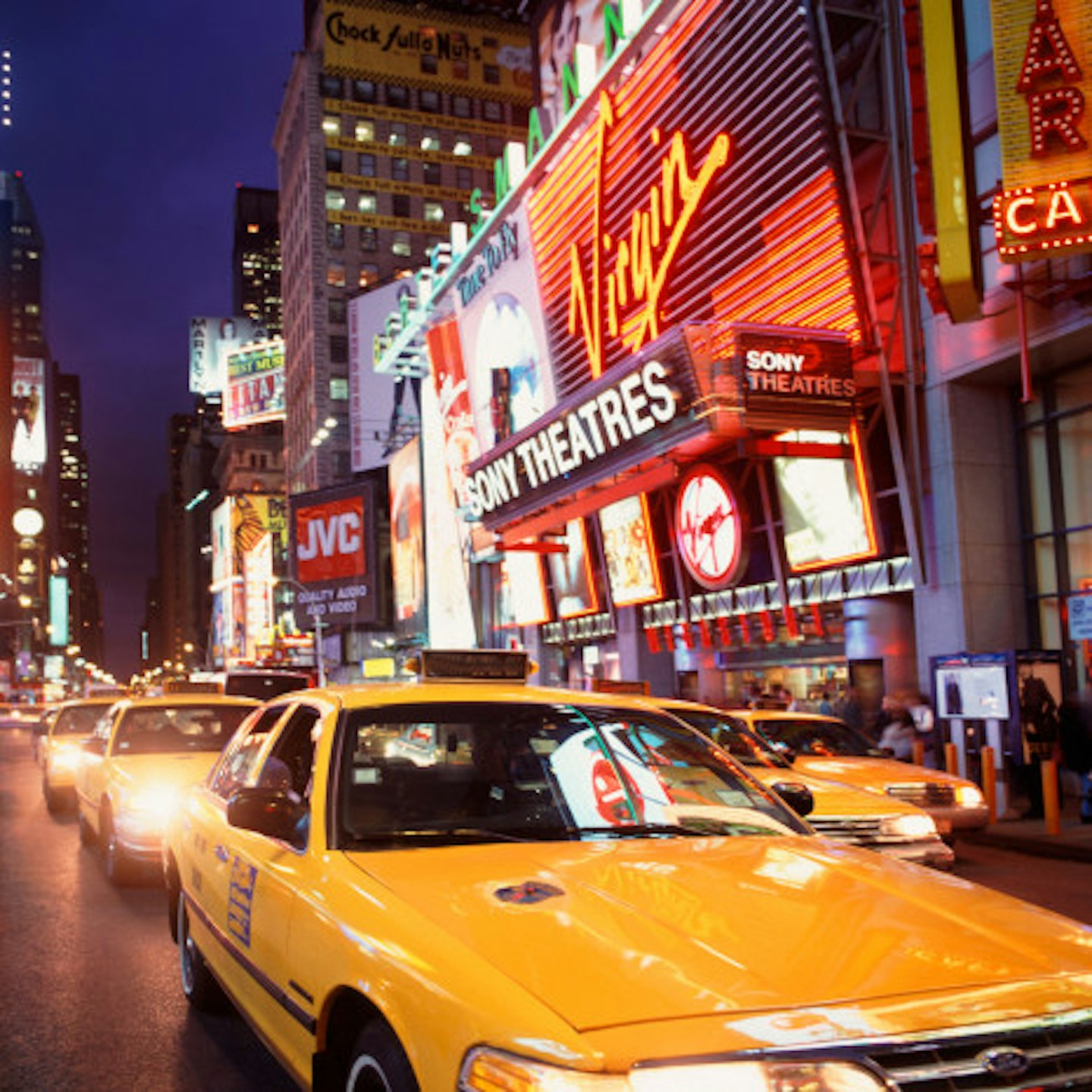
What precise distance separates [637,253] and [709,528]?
6568mm

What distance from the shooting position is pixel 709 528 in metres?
25.3

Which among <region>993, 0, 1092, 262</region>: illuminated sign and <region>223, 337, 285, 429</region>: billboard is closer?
<region>993, 0, 1092, 262</region>: illuminated sign

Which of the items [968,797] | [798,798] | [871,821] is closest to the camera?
[798,798]

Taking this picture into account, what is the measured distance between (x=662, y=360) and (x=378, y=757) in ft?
58.3

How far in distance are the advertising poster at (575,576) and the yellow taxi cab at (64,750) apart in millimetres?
15694

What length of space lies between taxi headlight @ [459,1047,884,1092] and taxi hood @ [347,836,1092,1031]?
129 mm

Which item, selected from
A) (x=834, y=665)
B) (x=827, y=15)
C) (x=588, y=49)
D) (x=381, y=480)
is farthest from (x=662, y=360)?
(x=381, y=480)

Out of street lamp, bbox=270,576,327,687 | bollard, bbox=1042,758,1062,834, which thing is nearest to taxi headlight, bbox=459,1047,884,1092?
bollard, bbox=1042,758,1062,834

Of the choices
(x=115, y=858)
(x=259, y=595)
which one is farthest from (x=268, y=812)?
(x=259, y=595)

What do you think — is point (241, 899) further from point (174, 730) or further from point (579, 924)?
point (174, 730)

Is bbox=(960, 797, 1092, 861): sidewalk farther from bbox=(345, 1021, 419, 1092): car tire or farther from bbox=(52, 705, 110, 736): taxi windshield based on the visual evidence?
bbox=(52, 705, 110, 736): taxi windshield

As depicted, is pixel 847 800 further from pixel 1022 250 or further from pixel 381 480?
pixel 381 480

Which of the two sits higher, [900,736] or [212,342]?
[212,342]

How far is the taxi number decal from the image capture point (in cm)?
479
